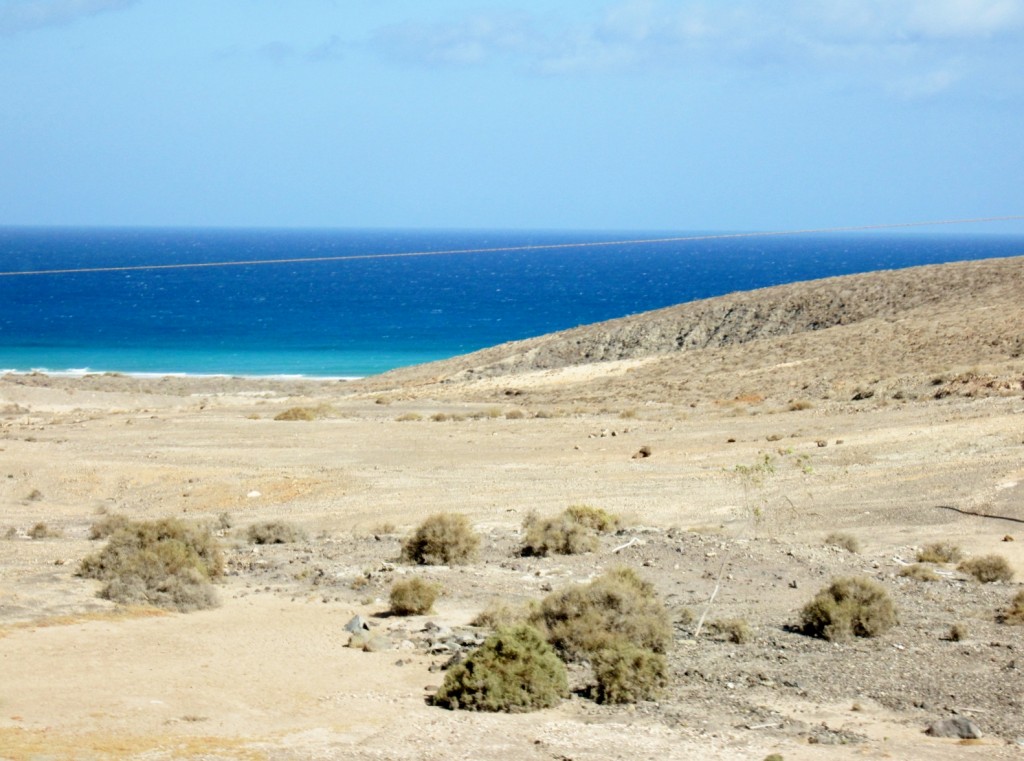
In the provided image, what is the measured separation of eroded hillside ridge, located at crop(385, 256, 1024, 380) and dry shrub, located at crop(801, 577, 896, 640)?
131 ft

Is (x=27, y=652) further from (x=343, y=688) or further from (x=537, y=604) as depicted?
(x=537, y=604)

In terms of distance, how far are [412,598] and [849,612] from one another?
581 cm

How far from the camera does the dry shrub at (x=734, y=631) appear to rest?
16.2m

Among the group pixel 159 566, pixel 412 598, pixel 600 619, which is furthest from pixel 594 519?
pixel 159 566

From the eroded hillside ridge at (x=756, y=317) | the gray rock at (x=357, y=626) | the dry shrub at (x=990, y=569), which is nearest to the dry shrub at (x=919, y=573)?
the dry shrub at (x=990, y=569)

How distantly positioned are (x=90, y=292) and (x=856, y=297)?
9251 centimetres

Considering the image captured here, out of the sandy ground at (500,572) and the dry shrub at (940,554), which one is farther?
the dry shrub at (940,554)

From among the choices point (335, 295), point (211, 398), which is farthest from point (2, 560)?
point (335, 295)

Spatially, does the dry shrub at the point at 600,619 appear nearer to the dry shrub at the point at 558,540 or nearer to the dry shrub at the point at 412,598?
the dry shrub at the point at 412,598

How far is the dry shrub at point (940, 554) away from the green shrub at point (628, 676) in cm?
827

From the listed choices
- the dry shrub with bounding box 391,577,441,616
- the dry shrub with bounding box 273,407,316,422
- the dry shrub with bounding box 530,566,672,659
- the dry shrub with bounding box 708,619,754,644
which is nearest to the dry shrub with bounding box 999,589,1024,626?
the dry shrub with bounding box 708,619,754,644

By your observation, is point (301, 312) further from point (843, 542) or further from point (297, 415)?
point (843, 542)

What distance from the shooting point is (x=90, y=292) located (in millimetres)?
130250

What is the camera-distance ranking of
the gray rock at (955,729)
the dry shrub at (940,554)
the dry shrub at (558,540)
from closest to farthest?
the gray rock at (955,729)
the dry shrub at (940,554)
the dry shrub at (558,540)
